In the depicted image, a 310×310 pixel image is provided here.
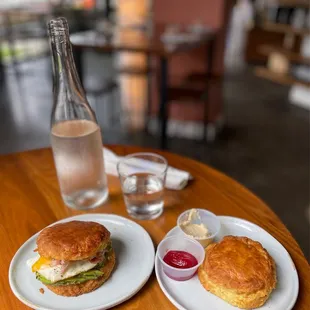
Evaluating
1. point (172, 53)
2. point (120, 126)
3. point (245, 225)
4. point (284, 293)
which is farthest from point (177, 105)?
point (284, 293)

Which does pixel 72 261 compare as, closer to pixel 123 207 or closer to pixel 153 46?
pixel 123 207

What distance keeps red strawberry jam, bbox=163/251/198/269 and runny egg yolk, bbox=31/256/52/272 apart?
22 centimetres

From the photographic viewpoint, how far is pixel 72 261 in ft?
1.92

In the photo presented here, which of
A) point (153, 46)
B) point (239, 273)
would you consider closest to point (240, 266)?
point (239, 273)

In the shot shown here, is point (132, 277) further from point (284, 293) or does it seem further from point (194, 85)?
point (194, 85)

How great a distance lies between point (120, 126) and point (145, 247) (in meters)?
2.65

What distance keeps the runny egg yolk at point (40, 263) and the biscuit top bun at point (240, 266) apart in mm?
280

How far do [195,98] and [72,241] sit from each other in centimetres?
208

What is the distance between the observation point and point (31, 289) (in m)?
0.59

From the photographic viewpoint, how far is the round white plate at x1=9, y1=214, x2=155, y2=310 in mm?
568

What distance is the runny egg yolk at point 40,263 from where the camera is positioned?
586 millimetres

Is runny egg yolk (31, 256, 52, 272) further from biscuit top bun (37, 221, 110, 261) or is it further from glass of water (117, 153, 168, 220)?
glass of water (117, 153, 168, 220)

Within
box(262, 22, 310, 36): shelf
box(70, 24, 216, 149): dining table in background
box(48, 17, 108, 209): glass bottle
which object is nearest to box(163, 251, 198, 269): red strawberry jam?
box(48, 17, 108, 209): glass bottle

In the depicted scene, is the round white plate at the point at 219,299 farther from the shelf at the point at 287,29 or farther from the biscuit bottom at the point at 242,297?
the shelf at the point at 287,29
